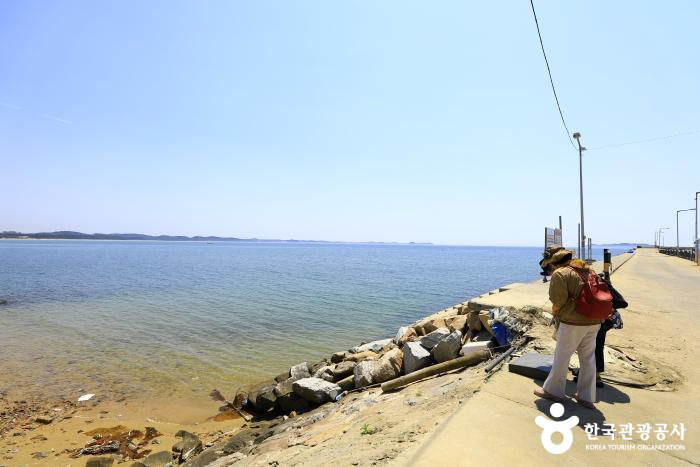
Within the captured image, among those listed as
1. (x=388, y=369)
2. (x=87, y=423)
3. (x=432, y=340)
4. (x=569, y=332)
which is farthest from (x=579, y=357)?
(x=87, y=423)

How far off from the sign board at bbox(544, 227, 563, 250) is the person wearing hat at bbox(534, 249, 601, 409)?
10863mm

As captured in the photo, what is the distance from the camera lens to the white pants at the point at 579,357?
14.2 ft

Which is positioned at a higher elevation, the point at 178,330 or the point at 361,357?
the point at 361,357

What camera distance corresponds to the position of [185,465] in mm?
6477

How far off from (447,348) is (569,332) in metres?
3.56

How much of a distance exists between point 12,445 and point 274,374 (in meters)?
5.89

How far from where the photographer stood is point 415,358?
25.3 ft

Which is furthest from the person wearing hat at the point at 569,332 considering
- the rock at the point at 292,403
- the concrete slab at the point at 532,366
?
the rock at the point at 292,403

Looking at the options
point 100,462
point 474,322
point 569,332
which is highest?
point 569,332

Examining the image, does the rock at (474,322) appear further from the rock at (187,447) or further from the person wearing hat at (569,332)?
the rock at (187,447)

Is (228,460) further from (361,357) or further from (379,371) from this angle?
(361,357)

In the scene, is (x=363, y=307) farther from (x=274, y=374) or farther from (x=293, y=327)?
(x=274, y=374)

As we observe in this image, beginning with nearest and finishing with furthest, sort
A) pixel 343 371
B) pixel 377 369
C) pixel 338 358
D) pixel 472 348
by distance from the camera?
pixel 472 348 < pixel 377 369 < pixel 343 371 < pixel 338 358

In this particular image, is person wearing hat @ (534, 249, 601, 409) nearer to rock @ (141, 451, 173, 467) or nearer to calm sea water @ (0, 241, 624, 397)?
rock @ (141, 451, 173, 467)
